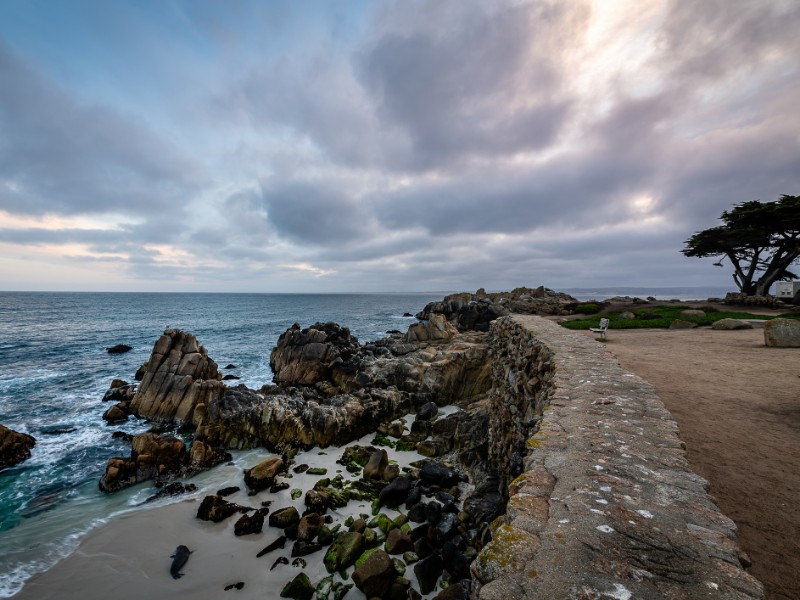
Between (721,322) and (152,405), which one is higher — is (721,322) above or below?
above

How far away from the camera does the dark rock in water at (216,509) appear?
11.7m

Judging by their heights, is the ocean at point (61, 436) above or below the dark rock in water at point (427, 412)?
below

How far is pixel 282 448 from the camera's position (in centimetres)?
1656

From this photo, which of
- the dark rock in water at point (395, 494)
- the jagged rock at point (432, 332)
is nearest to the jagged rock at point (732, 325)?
the jagged rock at point (432, 332)

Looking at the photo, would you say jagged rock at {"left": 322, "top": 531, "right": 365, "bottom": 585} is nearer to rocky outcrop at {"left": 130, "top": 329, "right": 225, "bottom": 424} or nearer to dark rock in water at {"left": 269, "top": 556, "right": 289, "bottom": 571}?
dark rock in water at {"left": 269, "top": 556, "right": 289, "bottom": 571}

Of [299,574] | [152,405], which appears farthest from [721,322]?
[152,405]

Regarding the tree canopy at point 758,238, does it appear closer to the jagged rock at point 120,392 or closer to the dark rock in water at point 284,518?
the dark rock in water at point 284,518

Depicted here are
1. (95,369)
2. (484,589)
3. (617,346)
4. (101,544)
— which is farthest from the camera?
(95,369)

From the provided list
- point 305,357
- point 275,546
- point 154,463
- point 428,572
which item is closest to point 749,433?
point 428,572

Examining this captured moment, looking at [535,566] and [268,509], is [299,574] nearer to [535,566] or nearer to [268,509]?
[268,509]

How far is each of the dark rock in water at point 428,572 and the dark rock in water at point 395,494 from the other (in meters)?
3.00

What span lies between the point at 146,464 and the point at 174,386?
8.75 m

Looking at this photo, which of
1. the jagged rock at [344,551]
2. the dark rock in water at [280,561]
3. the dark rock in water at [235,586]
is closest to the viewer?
the dark rock in water at [235,586]

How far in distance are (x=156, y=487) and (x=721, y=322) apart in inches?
1181
